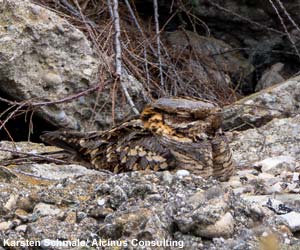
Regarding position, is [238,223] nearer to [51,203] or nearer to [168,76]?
[51,203]

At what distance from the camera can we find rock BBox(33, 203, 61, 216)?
9.55ft

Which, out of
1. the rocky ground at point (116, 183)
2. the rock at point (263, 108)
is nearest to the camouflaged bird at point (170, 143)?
the rocky ground at point (116, 183)

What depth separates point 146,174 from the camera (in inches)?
120

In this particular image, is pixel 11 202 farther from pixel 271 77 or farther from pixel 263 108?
pixel 271 77

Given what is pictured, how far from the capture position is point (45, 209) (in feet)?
9.64

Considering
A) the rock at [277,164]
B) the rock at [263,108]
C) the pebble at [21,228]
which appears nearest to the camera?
the pebble at [21,228]

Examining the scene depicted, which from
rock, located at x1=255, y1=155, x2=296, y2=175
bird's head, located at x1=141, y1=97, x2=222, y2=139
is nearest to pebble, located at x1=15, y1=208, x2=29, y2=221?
bird's head, located at x1=141, y1=97, x2=222, y2=139

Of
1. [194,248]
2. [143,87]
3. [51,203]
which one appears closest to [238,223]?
[194,248]

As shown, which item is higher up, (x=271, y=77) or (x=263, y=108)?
(x=263, y=108)

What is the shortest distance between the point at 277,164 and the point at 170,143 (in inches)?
20.3

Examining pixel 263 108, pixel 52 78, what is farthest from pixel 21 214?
pixel 263 108

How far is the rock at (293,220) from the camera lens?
112 inches

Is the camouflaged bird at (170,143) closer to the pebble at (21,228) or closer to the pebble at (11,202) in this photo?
the pebble at (11,202)

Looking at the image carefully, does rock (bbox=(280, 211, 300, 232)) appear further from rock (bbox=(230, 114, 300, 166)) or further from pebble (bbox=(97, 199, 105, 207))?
rock (bbox=(230, 114, 300, 166))
